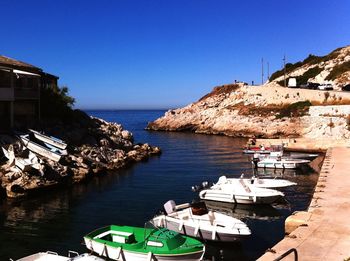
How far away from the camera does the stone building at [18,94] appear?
42.8 meters

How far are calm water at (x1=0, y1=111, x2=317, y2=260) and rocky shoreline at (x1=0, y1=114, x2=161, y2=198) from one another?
134 centimetres

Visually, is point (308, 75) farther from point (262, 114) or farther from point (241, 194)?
point (241, 194)

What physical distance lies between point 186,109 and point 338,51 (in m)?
51.1

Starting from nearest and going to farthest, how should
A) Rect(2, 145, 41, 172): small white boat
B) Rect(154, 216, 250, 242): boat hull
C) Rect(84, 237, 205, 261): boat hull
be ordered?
Rect(84, 237, 205, 261): boat hull, Rect(154, 216, 250, 242): boat hull, Rect(2, 145, 41, 172): small white boat

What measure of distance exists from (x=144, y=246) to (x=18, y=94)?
32289mm

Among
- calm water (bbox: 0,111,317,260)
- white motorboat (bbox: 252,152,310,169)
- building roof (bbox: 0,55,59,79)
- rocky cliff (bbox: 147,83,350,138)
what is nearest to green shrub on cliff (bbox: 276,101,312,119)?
rocky cliff (bbox: 147,83,350,138)

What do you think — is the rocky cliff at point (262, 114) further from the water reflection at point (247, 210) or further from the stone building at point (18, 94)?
the stone building at point (18, 94)

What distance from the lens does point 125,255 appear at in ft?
63.0

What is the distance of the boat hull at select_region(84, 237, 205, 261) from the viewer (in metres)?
18.6

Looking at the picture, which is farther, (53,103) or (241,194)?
(53,103)

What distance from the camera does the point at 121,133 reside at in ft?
202

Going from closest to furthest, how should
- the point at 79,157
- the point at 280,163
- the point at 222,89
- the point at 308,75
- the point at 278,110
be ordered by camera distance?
the point at 79,157, the point at 280,163, the point at 278,110, the point at 308,75, the point at 222,89

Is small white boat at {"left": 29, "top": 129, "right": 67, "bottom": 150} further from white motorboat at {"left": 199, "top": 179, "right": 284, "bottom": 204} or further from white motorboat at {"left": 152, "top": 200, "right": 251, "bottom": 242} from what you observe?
white motorboat at {"left": 152, "top": 200, "right": 251, "bottom": 242}

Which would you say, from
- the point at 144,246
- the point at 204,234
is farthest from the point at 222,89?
the point at 144,246
